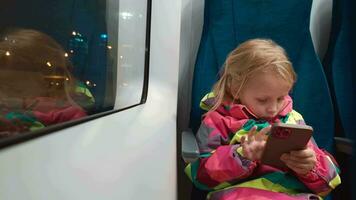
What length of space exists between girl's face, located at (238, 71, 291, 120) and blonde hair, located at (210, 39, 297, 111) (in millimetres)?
17

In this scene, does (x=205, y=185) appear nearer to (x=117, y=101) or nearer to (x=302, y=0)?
(x=117, y=101)

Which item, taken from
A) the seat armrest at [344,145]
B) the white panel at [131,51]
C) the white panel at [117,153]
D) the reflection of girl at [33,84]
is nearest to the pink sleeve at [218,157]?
the white panel at [117,153]

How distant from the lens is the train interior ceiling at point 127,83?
35 cm

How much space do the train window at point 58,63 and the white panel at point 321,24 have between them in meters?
0.92

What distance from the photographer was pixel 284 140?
811 millimetres

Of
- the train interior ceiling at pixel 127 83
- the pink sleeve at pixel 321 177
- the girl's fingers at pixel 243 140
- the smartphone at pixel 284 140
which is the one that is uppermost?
the train interior ceiling at pixel 127 83

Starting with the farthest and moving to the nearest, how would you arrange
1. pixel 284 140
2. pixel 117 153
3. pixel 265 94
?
pixel 265 94 → pixel 284 140 → pixel 117 153

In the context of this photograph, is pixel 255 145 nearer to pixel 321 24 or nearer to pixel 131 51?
pixel 131 51

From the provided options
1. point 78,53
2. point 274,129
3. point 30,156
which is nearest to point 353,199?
point 274,129

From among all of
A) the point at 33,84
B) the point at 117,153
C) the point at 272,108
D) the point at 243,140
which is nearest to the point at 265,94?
the point at 272,108

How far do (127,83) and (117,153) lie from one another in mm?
468

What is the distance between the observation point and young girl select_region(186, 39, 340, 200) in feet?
3.02

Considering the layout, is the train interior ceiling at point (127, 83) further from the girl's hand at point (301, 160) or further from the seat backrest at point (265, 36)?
the girl's hand at point (301, 160)

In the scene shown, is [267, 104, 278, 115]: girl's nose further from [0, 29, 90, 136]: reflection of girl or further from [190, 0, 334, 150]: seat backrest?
[0, 29, 90, 136]: reflection of girl
